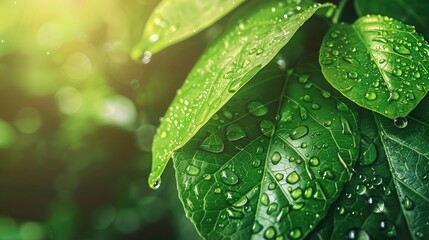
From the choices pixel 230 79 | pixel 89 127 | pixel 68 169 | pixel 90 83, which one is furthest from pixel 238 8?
pixel 68 169

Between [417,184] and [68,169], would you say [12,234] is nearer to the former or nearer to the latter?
[68,169]

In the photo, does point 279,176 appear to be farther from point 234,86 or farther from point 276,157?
point 234,86

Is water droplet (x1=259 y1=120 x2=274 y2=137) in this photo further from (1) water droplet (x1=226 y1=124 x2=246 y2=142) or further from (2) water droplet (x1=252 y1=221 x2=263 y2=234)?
(2) water droplet (x1=252 y1=221 x2=263 y2=234)

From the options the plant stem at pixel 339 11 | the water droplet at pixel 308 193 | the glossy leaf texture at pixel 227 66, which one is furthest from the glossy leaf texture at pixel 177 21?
the water droplet at pixel 308 193

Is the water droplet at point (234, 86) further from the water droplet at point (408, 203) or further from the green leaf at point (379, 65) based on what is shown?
the water droplet at point (408, 203)

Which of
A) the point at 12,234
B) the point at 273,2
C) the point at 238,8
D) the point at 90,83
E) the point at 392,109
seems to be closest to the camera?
the point at 392,109

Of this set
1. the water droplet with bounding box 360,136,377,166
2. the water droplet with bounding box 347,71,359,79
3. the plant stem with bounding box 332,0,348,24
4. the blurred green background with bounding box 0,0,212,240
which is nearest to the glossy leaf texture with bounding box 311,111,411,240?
the water droplet with bounding box 360,136,377,166

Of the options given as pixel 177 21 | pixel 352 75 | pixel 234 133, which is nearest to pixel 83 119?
pixel 177 21
